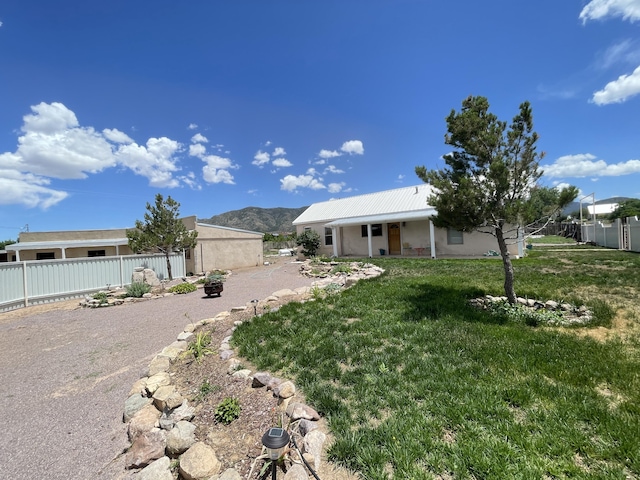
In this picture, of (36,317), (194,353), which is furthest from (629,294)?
(36,317)

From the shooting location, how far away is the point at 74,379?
4.35 metres

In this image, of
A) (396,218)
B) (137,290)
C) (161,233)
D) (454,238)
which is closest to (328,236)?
(396,218)

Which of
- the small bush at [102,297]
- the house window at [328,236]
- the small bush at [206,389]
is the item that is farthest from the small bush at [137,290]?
the house window at [328,236]

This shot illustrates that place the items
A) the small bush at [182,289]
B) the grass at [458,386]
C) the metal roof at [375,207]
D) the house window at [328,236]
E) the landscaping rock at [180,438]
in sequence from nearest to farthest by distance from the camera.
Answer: the grass at [458,386], the landscaping rock at [180,438], the small bush at [182,289], the metal roof at [375,207], the house window at [328,236]

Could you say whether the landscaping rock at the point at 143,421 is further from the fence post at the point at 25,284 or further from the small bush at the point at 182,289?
the fence post at the point at 25,284

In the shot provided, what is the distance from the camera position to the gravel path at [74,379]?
2.80 meters

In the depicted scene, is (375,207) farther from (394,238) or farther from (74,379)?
A: (74,379)

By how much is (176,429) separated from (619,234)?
22.1 meters

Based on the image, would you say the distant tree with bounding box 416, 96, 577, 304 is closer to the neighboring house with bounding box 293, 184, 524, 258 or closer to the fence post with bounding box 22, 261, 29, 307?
the neighboring house with bounding box 293, 184, 524, 258

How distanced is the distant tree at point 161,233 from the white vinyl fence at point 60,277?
612 millimetres

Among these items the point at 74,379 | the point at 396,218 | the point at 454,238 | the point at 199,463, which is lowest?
the point at 74,379

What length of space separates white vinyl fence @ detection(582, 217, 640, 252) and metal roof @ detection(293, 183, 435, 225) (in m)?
9.39

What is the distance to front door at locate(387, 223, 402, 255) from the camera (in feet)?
59.1

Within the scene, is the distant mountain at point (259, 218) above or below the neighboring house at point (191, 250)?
above
